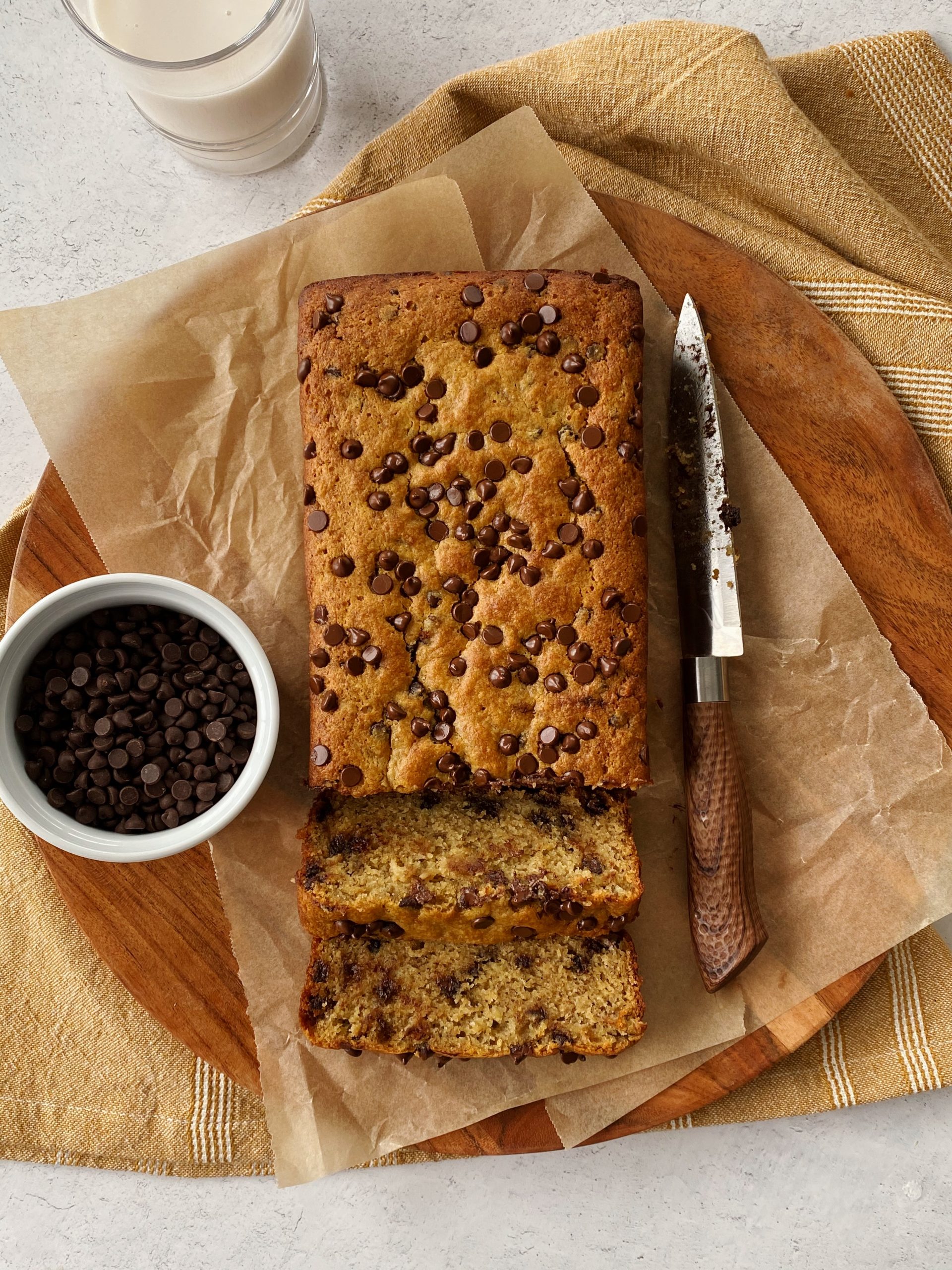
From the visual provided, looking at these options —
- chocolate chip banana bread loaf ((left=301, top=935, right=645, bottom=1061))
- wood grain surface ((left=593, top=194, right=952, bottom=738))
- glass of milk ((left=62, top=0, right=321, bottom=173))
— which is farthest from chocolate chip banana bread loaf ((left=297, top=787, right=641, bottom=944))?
glass of milk ((left=62, top=0, right=321, bottom=173))

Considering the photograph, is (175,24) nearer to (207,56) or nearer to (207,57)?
(207,56)

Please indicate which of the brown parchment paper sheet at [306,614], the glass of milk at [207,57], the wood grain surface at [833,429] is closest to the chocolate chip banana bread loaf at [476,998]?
the brown parchment paper sheet at [306,614]

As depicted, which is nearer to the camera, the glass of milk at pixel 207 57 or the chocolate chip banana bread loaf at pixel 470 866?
the chocolate chip banana bread loaf at pixel 470 866

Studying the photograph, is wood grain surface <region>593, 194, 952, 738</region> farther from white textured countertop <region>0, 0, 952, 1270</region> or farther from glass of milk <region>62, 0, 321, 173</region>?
glass of milk <region>62, 0, 321, 173</region>

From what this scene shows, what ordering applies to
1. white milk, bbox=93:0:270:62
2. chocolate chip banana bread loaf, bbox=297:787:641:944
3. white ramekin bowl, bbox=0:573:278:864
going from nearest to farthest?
white ramekin bowl, bbox=0:573:278:864 < chocolate chip banana bread loaf, bbox=297:787:641:944 < white milk, bbox=93:0:270:62

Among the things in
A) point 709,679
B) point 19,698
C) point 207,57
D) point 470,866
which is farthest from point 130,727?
point 207,57

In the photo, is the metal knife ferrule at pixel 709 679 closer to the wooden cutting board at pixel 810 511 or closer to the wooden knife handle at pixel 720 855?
the wooden knife handle at pixel 720 855

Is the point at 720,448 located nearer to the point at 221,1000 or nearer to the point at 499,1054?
the point at 499,1054
